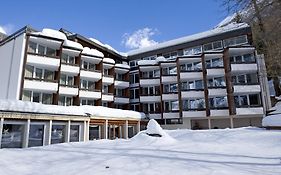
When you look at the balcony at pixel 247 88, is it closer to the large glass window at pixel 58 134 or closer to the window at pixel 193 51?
the window at pixel 193 51

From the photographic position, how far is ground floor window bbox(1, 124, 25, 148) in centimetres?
1898

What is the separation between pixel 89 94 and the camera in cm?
3114

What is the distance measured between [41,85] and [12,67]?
399 centimetres

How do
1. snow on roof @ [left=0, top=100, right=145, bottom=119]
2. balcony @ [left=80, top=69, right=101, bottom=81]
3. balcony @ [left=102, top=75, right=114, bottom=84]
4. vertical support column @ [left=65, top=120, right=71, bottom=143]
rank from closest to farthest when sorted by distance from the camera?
snow on roof @ [left=0, top=100, right=145, bottom=119] < vertical support column @ [left=65, top=120, right=71, bottom=143] < balcony @ [left=80, top=69, right=101, bottom=81] < balcony @ [left=102, top=75, right=114, bottom=84]

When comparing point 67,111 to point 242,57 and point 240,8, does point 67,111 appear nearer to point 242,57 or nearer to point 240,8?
point 240,8

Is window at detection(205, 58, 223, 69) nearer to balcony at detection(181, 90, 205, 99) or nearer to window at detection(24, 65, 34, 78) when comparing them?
balcony at detection(181, 90, 205, 99)

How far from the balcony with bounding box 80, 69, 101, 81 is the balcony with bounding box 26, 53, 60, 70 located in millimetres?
4309

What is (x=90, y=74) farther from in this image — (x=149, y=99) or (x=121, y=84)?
(x=149, y=99)

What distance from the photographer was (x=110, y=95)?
34438 mm

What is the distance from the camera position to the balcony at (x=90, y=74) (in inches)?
1225

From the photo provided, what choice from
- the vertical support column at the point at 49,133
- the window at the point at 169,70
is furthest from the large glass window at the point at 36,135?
the window at the point at 169,70

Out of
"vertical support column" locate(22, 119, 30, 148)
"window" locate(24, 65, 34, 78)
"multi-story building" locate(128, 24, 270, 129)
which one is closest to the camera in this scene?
"vertical support column" locate(22, 119, 30, 148)

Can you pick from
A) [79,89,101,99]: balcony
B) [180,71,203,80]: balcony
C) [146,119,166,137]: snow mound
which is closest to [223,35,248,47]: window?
[180,71,203,80]: balcony

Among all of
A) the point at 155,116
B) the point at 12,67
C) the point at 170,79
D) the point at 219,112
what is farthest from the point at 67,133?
the point at 219,112
